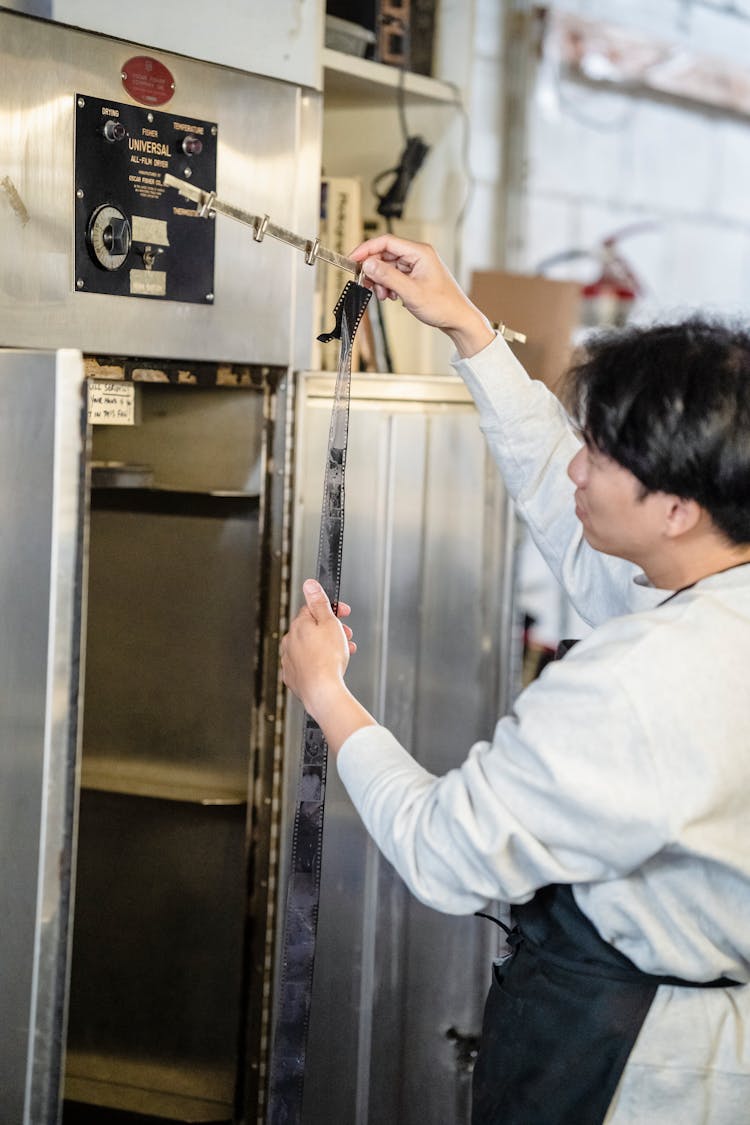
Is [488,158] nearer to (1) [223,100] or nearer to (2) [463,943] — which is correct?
(1) [223,100]

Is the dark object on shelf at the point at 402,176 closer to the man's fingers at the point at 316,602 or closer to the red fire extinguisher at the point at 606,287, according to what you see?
the red fire extinguisher at the point at 606,287

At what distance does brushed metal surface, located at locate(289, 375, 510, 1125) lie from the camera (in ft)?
6.10

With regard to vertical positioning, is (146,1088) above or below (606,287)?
below

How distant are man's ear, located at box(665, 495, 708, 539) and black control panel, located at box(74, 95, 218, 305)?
84 centimetres

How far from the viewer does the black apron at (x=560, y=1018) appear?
1188 mm

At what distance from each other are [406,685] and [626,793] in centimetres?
88

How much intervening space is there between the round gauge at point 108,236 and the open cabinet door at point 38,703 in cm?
28

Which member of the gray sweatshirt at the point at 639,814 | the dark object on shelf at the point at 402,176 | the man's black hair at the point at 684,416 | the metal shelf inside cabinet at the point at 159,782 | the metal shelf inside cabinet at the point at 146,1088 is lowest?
the metal shelf inside cabinet at the point at 146,1088

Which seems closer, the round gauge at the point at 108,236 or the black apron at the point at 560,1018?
the black apron at the point at 560,1018

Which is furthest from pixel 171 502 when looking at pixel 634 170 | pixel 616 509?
pixel 634 170

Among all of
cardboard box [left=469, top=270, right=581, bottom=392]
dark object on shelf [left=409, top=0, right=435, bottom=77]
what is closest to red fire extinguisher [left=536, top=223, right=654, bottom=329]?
cardboard box [left=469, top=270, right=581, bottom=392]

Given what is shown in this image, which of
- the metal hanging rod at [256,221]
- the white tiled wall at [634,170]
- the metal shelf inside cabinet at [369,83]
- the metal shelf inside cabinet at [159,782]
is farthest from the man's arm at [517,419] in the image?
the white tiled wall at [634,170]

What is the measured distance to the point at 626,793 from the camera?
103 centimetres

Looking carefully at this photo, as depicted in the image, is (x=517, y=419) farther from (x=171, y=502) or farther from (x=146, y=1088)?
(x=146, y=1088)
